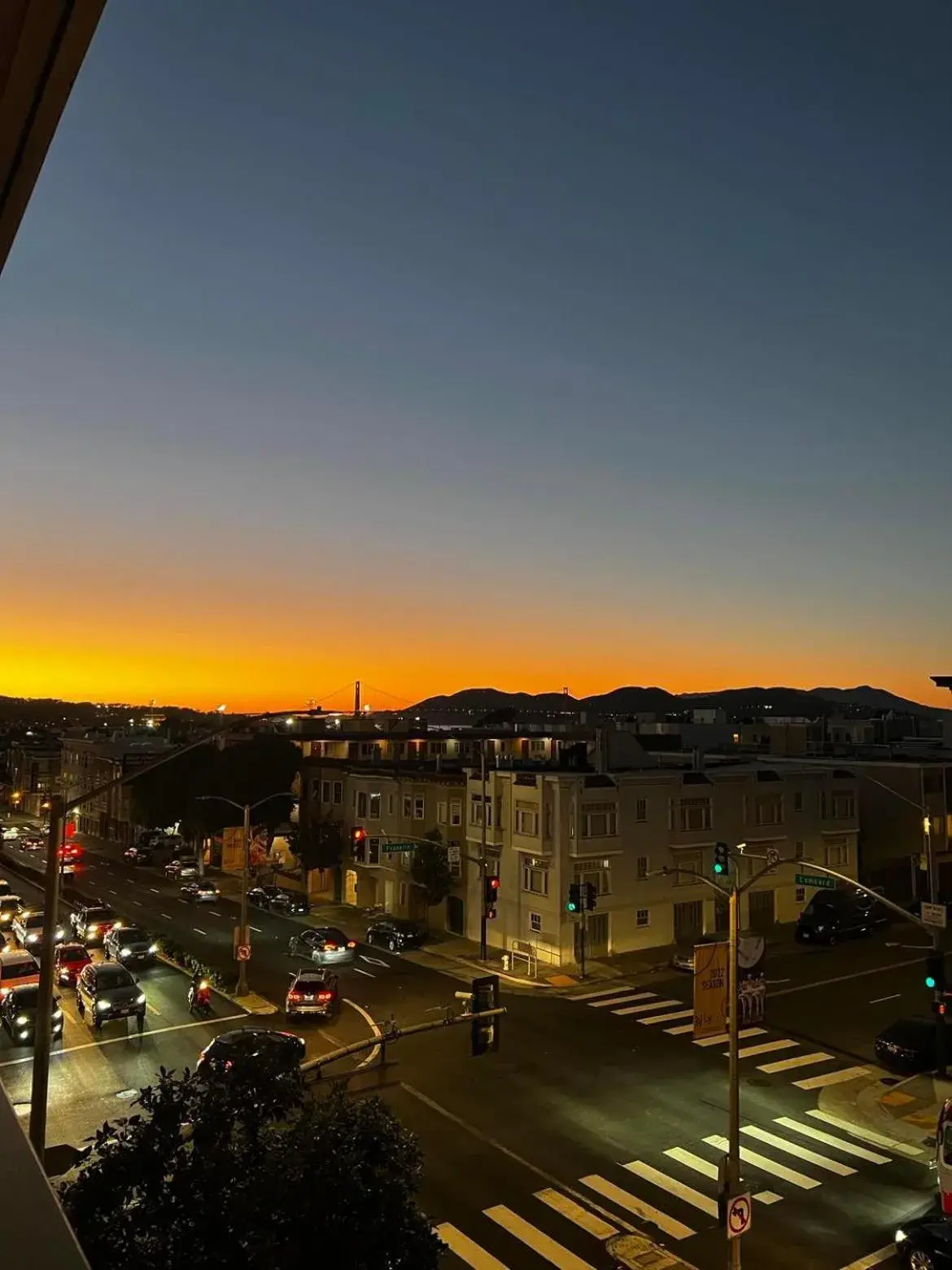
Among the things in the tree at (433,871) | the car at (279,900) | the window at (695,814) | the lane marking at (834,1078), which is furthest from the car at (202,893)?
the lane marking at (834,1078)

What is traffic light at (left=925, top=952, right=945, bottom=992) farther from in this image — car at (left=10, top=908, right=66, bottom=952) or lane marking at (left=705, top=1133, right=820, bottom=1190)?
car at (left=10, top=908, right=66, bottom=952)

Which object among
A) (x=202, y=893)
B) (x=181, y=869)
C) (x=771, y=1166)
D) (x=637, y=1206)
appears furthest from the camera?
(x=181, y=869)

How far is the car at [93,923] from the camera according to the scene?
43812 millimetres

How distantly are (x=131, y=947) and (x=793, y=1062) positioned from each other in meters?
27.4

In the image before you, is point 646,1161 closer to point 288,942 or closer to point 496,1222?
point 496,1222

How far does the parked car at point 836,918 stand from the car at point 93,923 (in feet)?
111

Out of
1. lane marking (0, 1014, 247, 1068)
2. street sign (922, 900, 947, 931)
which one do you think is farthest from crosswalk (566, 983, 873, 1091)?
lane marking (0, 1014, 247, 1068)

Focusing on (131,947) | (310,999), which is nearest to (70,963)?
(131,947)

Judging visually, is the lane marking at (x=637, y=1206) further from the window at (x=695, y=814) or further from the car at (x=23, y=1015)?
the window at (x=695, y=814)

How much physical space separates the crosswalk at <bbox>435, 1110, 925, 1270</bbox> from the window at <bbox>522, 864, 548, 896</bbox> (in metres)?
18.9

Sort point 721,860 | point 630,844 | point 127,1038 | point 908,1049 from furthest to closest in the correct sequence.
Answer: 1. point 630,844
2. point 721,860
3. point 127,1038
4. point 908,1049

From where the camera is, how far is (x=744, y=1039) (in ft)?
98.0

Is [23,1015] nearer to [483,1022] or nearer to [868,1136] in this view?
[483,1022]

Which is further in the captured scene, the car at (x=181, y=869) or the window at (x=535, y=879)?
the car at (x=181, y=869)
